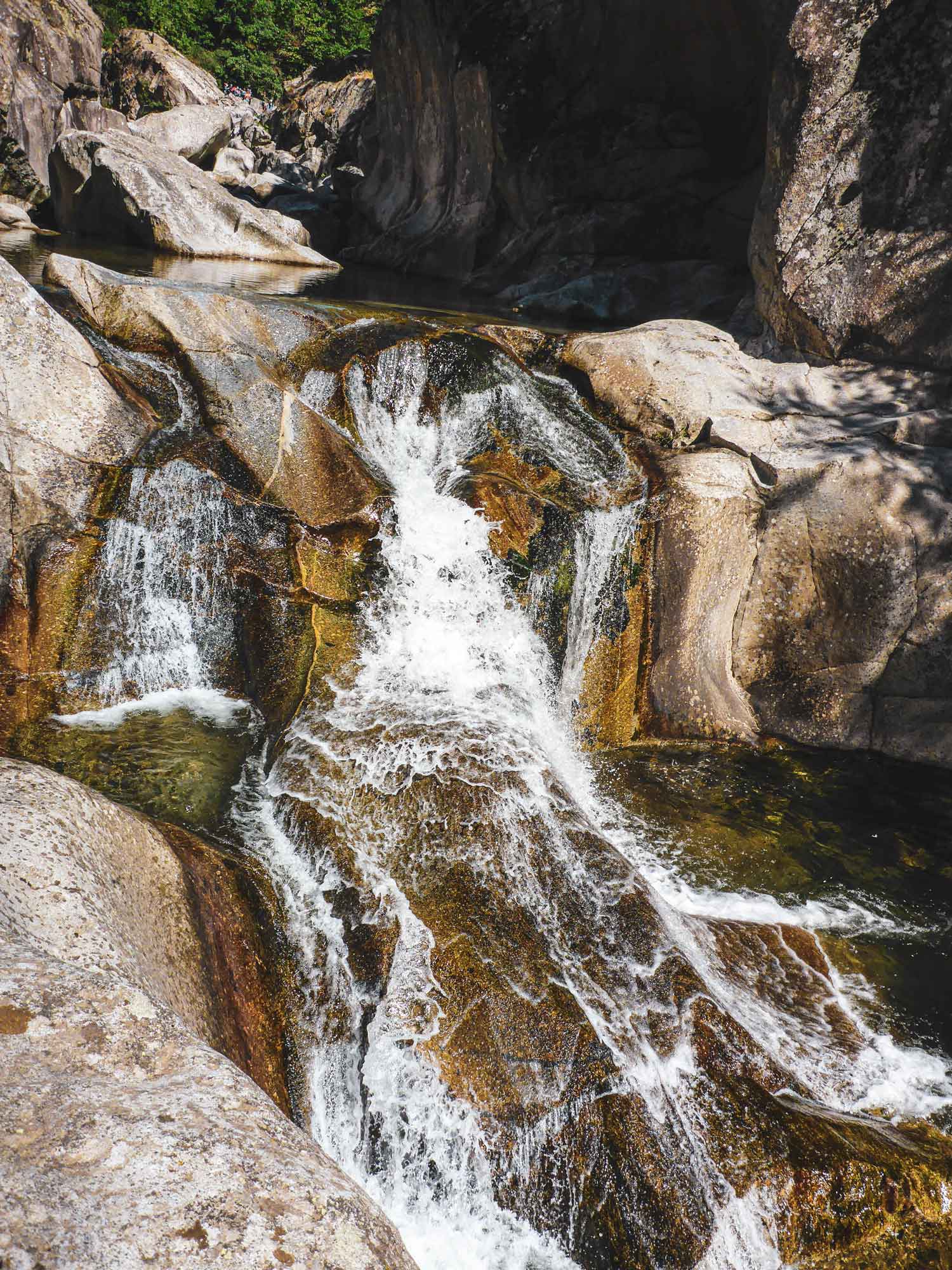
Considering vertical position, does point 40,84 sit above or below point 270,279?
above

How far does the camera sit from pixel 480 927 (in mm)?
3924

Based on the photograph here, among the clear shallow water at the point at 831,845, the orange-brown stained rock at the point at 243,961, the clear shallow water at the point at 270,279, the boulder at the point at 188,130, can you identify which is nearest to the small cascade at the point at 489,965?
the orange-brown stained rock at the point at 243,961

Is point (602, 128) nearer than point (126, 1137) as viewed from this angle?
No

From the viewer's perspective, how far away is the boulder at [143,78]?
88.2 ft

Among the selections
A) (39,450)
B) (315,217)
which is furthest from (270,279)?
(39,450)

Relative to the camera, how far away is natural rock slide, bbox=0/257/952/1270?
2.13 m

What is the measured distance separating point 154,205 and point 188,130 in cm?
888

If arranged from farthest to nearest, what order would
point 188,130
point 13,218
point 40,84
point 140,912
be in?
point 188,130 < point 40,84 < point 13,218 < point 140,912

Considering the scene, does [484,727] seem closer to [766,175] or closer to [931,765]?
[931,765]

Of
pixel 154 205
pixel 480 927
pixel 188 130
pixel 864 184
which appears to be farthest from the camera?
pixel 188 130

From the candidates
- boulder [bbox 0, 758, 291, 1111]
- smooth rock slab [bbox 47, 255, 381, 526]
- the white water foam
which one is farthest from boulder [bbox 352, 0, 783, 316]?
boulder [bbox 0, 758, 291, 1111]

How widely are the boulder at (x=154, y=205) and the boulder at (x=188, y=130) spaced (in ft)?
17.8

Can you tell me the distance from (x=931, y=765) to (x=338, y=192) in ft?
79.5

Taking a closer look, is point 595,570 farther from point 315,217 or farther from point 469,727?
point 315,217
